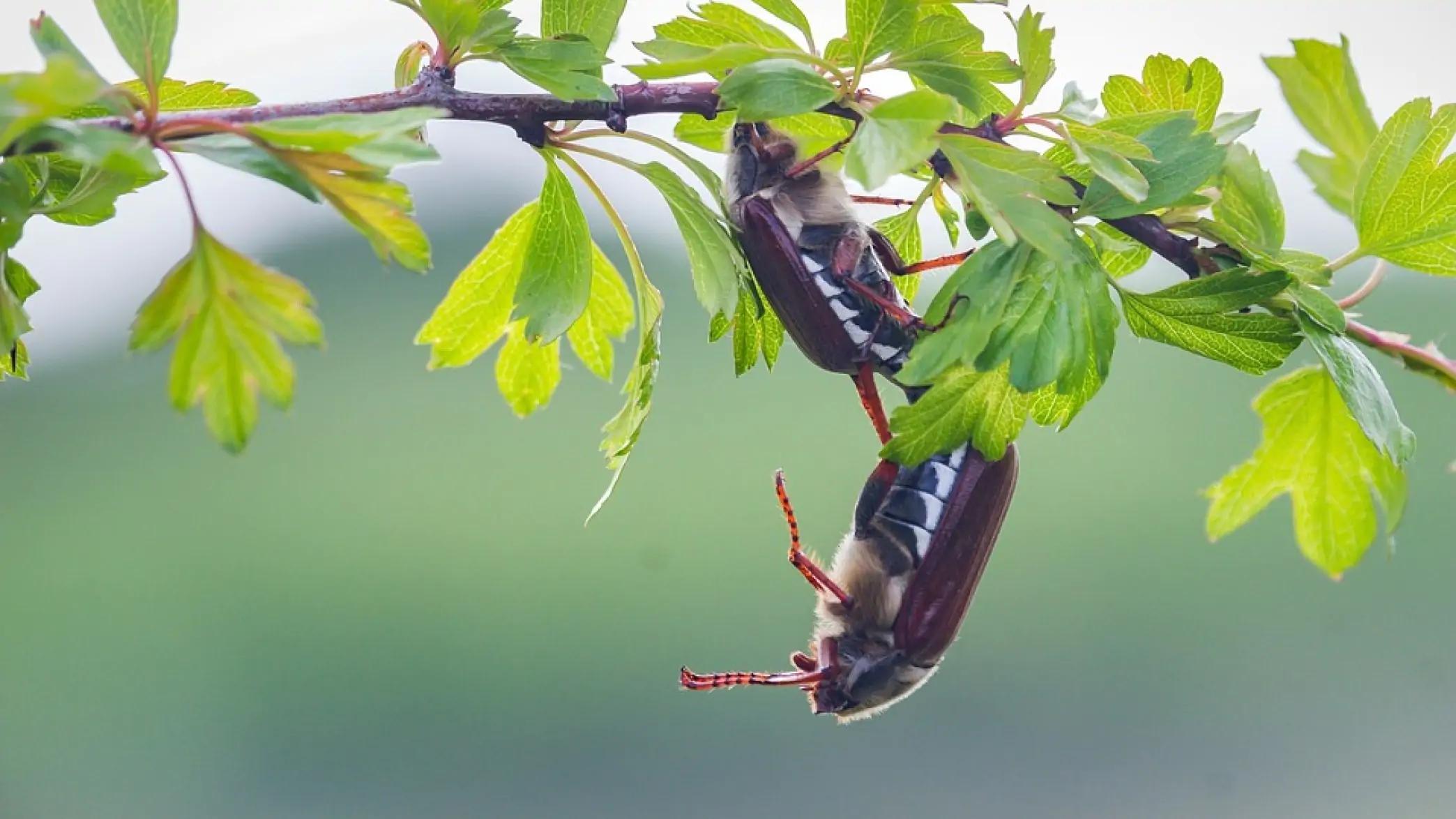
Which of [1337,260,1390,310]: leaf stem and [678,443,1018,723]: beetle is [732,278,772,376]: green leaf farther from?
[1337,260,1390,310]: leaf stem

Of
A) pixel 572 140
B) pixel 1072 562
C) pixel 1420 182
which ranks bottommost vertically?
pixel 1072 562

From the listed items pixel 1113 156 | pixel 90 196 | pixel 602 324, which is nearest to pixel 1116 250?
pixel 1113 156

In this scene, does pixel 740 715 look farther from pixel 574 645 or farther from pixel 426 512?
pixel 426 512

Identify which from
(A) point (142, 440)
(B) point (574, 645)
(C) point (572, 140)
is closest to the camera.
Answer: (C) point (572, 140)

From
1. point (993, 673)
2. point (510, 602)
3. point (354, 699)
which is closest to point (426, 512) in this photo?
point (510, 602)

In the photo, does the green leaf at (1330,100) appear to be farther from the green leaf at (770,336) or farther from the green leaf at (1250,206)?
the green leaf at (770,336)

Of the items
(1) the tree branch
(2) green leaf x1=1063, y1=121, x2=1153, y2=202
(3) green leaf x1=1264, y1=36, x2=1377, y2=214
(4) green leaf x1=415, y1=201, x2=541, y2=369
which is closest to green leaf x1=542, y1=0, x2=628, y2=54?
(1) the tree branch

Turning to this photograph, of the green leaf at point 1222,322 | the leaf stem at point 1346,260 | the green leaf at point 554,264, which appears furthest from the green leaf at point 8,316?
the leaf stem at point 1346,260
